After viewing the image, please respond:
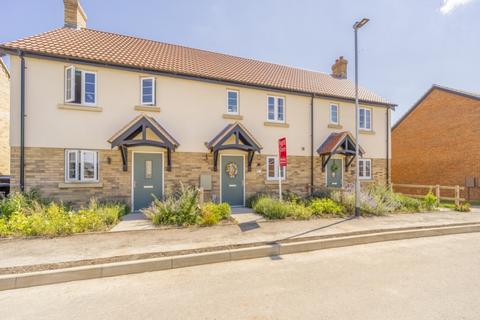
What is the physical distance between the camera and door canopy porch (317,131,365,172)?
504 inches

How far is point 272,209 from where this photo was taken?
9.32m

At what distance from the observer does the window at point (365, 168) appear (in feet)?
48.4

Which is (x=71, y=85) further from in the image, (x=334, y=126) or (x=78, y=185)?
(x=334, y=126)

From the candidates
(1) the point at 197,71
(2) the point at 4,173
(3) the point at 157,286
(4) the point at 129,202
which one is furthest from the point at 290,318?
(2) the point at 4,173

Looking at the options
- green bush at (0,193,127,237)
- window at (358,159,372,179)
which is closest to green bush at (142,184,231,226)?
green bush at (0,193,127,237)

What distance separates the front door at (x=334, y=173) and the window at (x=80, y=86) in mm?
11793

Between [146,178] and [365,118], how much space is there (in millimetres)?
12731

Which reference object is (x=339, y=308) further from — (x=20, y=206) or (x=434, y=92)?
(x=434, y=92)

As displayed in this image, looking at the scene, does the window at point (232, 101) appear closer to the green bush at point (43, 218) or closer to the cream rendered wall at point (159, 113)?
the cream rendered wall at point (159, 113)

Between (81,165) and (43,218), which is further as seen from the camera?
(81,165)

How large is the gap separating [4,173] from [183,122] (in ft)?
36.6

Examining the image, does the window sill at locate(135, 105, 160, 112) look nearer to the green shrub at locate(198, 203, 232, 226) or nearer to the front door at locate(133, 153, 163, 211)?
the front door at locate(133, 153, 163, 211)

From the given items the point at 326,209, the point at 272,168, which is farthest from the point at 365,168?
the point at 326,209

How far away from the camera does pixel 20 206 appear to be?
798cm
